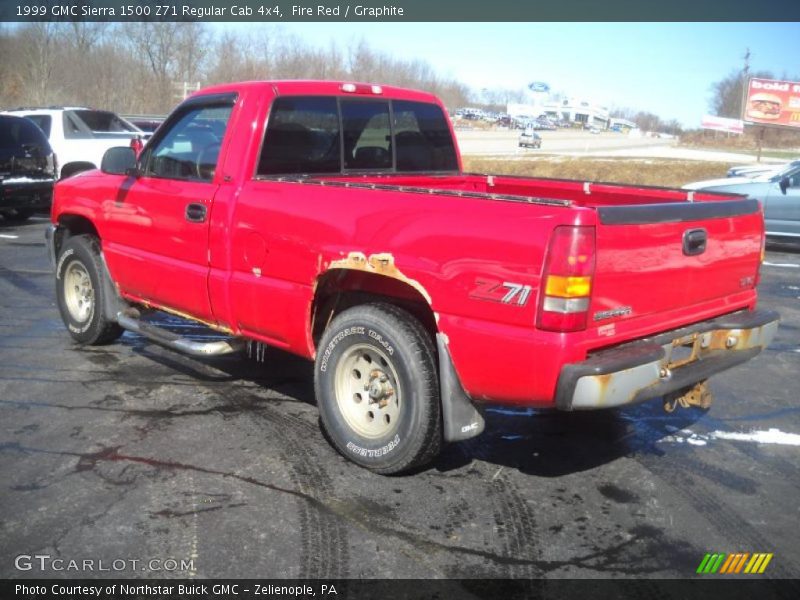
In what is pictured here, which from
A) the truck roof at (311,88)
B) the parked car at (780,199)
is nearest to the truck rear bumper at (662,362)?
the truck roof at (311,88)

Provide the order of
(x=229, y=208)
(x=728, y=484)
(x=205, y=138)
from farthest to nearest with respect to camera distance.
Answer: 1. (x=205, y=138)
2. (x=229, y=208)
3. (x=728, y=484)

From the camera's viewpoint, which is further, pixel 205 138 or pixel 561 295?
pixel 205 138

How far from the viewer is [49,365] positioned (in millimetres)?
5711

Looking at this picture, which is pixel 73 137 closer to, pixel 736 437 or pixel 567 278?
pixel 736 437

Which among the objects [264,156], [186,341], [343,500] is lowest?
[343,500]

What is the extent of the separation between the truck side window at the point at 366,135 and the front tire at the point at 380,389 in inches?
59.4

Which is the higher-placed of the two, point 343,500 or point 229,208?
point 229,208

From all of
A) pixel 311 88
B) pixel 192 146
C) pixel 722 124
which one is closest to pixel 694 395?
pixel 311 88

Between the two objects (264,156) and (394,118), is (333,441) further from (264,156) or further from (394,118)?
(394,118)

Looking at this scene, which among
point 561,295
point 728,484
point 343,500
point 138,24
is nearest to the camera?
point 561,295

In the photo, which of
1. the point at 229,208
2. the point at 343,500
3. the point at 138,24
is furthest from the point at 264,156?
the point at 138,24

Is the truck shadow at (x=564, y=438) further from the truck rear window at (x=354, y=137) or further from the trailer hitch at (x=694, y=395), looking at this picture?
the truck rear window at (x=354, y=137)

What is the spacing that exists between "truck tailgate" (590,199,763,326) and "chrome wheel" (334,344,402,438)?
1.14 meters

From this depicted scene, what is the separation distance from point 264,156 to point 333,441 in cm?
171
